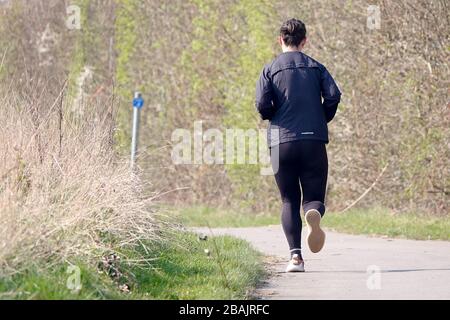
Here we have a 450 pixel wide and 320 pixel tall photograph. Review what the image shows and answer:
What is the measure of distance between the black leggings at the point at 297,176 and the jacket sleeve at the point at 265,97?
27 cm

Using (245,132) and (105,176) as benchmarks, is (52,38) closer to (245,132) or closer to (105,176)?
(245,132)

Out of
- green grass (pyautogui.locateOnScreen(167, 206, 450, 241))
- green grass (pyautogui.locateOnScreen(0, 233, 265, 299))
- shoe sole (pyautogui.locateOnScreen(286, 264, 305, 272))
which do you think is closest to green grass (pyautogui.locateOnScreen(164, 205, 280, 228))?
green grass (pyautogui.locateOnScreen(167, 206, 450, 241))

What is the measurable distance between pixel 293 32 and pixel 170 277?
2.18m

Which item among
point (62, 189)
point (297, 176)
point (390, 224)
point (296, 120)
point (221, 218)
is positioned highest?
point (221, 218)

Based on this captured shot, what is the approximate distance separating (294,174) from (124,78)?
1211 cm

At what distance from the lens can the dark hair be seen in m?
8.28

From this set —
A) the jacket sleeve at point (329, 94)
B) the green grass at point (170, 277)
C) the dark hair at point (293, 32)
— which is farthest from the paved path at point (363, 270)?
the dark hair at point (293, 32)

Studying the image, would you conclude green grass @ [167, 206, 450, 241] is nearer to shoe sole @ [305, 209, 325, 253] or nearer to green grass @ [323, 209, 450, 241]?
green grass @ [323, 209, 450, 241]

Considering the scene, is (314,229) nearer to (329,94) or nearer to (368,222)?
(329,94)

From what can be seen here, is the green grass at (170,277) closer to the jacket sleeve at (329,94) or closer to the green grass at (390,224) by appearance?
the jacket sleeve at (329,94)

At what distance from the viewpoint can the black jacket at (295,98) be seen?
8.16 meters

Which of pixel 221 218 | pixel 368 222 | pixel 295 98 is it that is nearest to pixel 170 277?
pixel 295 98

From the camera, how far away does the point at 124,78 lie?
2009 cm

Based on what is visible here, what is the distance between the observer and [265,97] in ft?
26.9
